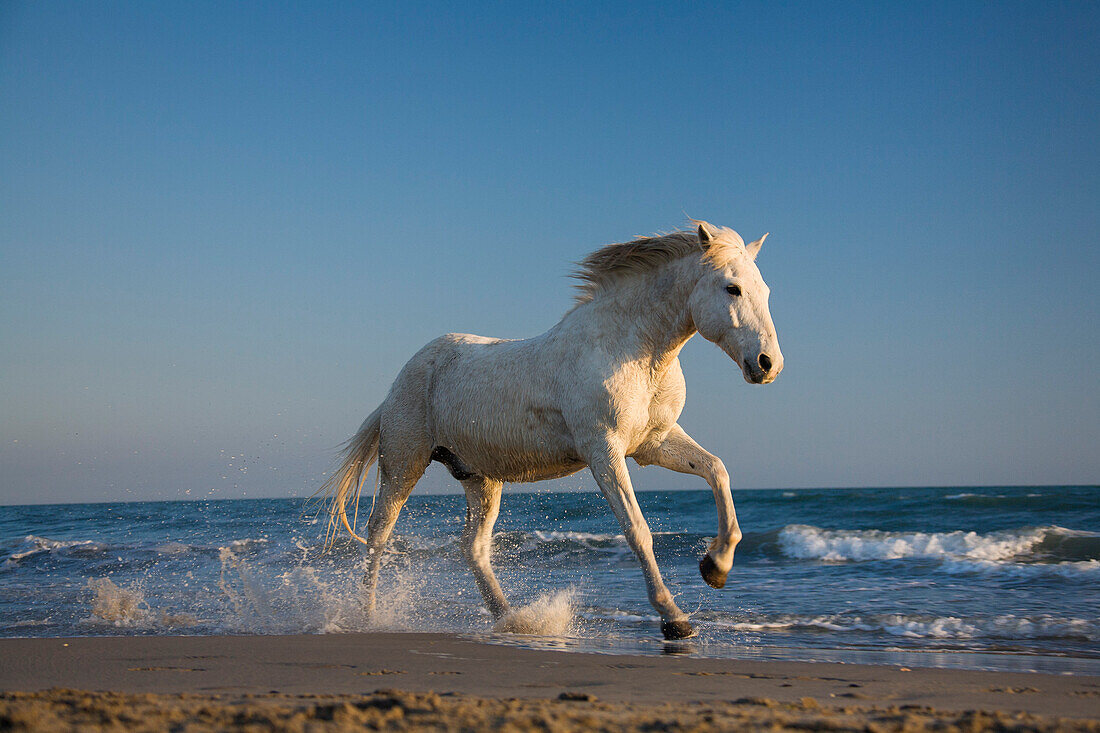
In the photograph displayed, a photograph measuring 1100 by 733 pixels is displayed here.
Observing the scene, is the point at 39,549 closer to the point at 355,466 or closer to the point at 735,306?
the point at 355,466

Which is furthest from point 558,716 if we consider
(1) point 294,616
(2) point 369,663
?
(1) point 294,616

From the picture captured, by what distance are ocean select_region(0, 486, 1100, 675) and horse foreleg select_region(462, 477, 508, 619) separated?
12.6 inches

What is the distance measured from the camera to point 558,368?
4727mm

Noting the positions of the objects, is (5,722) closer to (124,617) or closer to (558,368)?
(558,368)

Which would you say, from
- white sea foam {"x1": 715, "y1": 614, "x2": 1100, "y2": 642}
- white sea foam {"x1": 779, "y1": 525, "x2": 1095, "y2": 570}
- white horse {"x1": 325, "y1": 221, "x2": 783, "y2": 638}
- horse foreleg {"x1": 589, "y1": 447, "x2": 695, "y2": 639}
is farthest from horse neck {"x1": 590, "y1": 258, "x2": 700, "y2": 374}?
white sea foam {"x1": 779, "y1": 525, "x2": 1095, "y2": 570}

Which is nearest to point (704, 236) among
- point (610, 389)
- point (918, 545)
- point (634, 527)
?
point (610, 389)

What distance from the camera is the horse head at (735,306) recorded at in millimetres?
4074

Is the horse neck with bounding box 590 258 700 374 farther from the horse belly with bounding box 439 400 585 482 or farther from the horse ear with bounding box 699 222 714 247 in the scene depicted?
the horse belly with bounding box 439 400 585 482

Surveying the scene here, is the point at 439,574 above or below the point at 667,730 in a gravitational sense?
below

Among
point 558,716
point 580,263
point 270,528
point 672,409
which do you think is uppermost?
point 580,263

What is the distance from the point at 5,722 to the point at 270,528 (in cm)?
1911

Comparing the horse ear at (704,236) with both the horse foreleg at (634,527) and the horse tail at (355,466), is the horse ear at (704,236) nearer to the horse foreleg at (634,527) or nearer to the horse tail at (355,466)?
the horse foreleg at (634,527)

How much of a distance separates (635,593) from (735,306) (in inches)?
176

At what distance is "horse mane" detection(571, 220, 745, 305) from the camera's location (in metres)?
4.42
